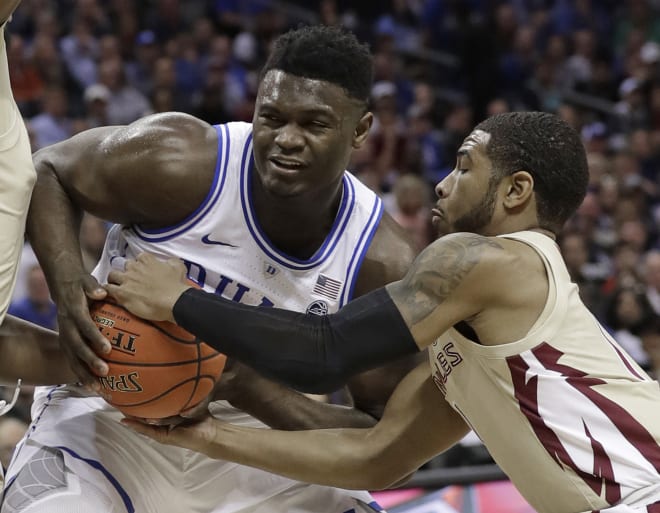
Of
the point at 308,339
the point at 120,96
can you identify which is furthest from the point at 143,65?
the point at 308,339

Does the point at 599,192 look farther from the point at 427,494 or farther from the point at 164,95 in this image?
the point at 427,494

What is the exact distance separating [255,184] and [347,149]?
33cm

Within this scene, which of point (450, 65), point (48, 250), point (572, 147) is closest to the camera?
point (572, 147)

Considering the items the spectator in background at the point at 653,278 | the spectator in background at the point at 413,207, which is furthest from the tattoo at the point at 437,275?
the spectator in background at the point at 653,278

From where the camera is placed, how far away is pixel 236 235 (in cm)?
346

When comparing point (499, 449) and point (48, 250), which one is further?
point (48, 250)

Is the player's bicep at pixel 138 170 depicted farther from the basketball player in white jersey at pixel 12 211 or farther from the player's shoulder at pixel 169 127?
the basketball player in white jersey at pixel 12 211

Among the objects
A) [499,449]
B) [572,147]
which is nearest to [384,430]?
[499,449]

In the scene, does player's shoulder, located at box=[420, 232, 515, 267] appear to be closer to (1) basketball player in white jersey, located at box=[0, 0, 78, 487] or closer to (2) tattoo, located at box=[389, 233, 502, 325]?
(2) tattoo, located at box=[389, 233, 502, 325]

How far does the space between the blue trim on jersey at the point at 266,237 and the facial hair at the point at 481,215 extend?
1.96ft

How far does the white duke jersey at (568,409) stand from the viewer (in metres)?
2.76

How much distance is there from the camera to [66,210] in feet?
10.9

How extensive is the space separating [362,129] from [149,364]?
45.9 inches

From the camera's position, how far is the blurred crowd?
824 cm
